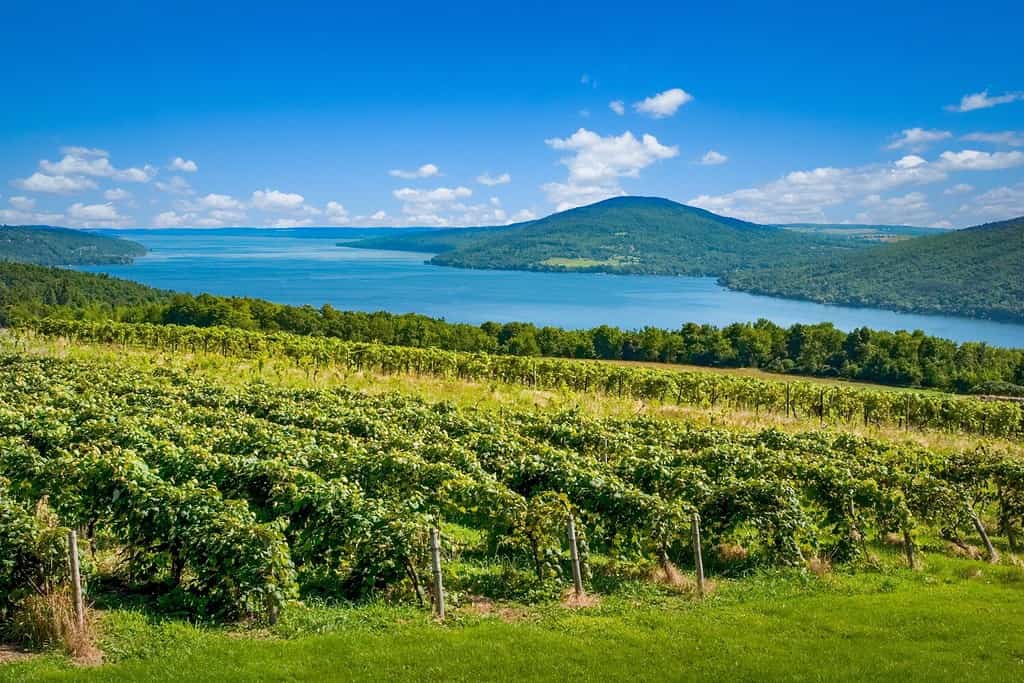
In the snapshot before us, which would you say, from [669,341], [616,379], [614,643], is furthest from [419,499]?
[669,341]

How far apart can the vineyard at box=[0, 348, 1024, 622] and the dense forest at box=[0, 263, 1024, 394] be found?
5761cm

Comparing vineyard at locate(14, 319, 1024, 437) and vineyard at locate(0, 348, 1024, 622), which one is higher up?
vineyard at locate(0, 348, 1024, 622)

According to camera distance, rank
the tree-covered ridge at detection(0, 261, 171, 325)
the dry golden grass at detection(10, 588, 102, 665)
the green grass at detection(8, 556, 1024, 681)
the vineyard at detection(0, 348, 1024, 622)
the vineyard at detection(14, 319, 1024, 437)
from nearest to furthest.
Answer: the green grass at detection(8, 556, 1024, 681), the dry golden grass at detection(10, 588, 102, 665), the vineyard at detection(0, 348, 1024, 622), the vineyard at detection(14, 319, 1024, 437), the tree-covered ridge at detection(0, 261, 171, 325)

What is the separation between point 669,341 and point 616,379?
142 ft

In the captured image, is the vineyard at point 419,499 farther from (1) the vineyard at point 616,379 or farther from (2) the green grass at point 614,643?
(1) the vineyard at point 616,379

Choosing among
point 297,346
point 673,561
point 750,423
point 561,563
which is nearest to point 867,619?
point 673,561

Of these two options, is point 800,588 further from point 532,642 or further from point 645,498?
point 532,642

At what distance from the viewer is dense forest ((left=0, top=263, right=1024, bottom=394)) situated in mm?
75125

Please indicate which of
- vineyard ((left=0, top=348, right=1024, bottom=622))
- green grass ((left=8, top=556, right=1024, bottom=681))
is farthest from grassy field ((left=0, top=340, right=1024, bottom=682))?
vineyard ((left=0, top=348, right=1024, bottom=622))

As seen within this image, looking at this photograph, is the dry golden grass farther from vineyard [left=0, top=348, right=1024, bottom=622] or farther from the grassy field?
vineyard [left=0, top=348, right=1024, bottom=622]

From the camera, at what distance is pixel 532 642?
9.22 metres

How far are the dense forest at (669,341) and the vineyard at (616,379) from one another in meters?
21.9

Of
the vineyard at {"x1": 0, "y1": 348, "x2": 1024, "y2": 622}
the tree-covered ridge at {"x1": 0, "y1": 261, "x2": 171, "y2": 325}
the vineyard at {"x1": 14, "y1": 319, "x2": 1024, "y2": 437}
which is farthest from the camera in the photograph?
the tree-covered ridge at {"x1": 0, "y1": 261, "x2": 171, "y2": 325}

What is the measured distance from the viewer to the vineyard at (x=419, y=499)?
10.2 metres
